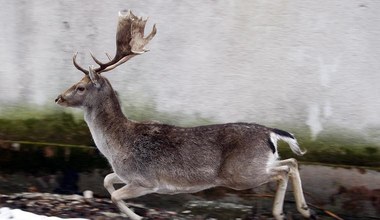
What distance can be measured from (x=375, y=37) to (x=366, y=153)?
112cm

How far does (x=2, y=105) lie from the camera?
807cm

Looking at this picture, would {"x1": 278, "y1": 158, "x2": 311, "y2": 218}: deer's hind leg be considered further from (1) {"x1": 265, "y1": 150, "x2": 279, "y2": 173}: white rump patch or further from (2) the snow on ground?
(2) the snow on ground

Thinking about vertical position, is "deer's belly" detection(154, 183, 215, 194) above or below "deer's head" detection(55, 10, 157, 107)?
below

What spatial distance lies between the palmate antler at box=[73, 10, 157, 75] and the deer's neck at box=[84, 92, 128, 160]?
33 cm

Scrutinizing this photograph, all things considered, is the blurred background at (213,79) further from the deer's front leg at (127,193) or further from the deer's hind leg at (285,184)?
the deer's front leg at (127,193)

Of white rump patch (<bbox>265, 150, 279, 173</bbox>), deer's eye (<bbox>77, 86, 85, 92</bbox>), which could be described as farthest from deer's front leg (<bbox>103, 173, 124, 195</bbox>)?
white rump patch (<bbox>265, 150, 279, 173</bbox>)

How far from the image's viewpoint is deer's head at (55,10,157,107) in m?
6.98

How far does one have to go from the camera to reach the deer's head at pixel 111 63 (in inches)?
275

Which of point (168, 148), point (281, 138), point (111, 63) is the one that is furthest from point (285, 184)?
point (111, 63)

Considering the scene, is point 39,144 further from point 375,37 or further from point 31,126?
point 375,37

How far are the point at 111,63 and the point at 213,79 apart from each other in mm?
1171

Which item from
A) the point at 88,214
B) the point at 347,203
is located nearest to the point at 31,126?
the point at 88,214

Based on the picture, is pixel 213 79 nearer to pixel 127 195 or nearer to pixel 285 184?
pixel 285 184

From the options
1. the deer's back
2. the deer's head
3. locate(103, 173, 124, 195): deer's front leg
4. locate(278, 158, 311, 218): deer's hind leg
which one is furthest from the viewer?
locate(103, 173, 124, 195): deer's front leg
